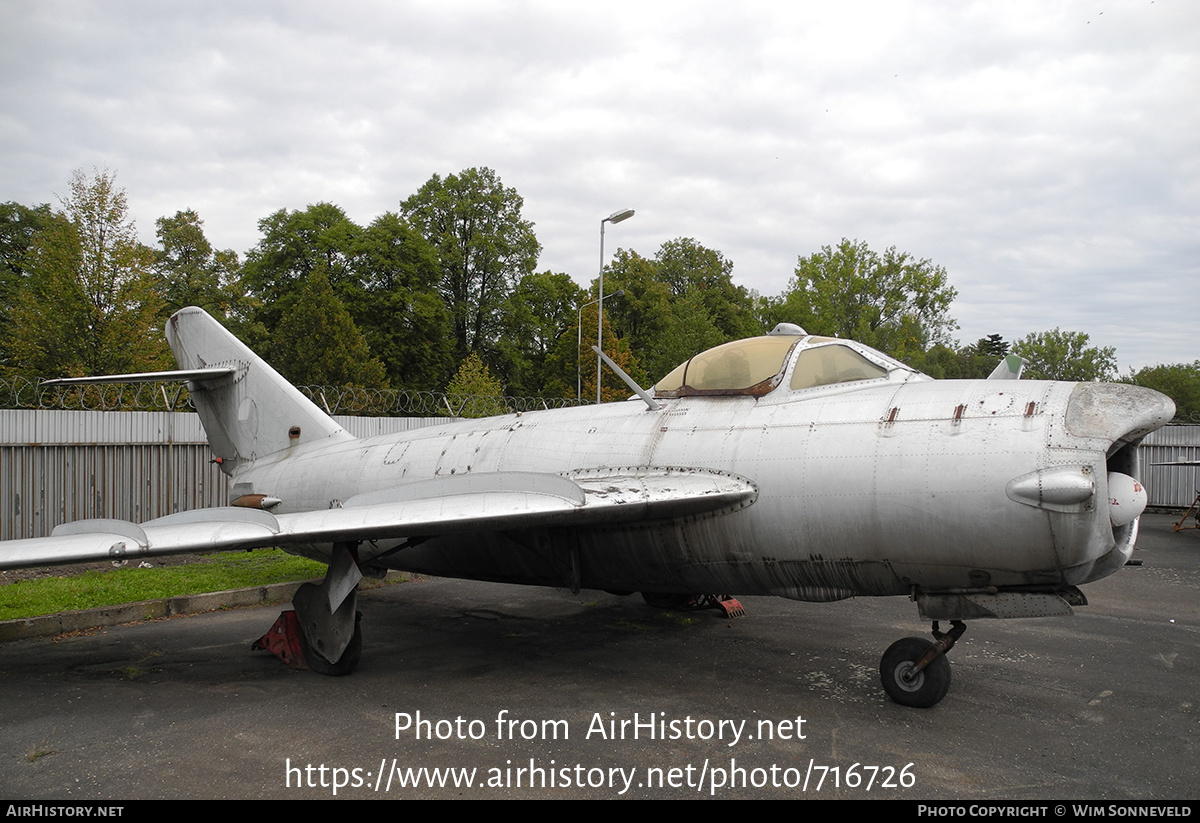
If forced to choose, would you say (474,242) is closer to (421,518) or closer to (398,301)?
(398,301)

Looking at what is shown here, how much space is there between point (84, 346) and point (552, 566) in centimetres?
1785

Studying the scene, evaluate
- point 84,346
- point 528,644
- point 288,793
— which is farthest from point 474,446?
point 84,346

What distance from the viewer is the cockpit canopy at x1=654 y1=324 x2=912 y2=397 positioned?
6750 mm

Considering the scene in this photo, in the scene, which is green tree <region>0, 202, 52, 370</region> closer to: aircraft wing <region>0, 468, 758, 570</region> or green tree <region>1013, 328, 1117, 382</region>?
Answer: aircraft wing <region>0, 468, 758, 570</region>

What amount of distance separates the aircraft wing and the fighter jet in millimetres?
24

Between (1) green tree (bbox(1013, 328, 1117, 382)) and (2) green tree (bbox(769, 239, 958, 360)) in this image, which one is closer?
(2) green tree (bbox(769, 239, 958, 360))

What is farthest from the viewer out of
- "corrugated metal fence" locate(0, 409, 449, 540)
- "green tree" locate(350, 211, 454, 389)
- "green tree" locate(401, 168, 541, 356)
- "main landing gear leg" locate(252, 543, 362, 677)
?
"green tree" locate(401, 168, 541, 356)

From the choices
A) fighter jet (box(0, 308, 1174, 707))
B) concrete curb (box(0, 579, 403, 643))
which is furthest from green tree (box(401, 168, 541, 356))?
fighter jet (box(0, 308, 1174, 707))

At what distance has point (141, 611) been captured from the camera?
898 cm

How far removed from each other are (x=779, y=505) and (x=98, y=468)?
12713 millimetres

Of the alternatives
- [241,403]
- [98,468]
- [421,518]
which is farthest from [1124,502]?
[98,468]

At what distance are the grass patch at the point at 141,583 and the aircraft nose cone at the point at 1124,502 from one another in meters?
9.89

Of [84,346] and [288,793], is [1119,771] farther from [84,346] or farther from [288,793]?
[84,346]

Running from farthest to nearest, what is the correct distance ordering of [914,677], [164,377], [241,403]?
[241,403], [164,377], [914,677]
